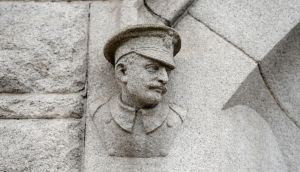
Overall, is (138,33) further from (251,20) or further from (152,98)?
(251,20)

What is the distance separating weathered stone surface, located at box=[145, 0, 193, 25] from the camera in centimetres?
196

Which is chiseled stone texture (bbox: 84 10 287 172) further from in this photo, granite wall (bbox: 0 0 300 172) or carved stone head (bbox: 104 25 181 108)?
carved stone head (bbox: 104 25 181 108)

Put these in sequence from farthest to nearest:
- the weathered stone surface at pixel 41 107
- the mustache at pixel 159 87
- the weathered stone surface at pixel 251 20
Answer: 1. the weathered stone surface at pixel 251 20
2. the weathered stone surface at pixel 41 107
3. the mustache at pixel 159 87

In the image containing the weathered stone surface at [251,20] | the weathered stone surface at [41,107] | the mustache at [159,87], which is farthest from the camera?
the weathered stone surface at [251,20]

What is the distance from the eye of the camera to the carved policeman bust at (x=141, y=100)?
1730mm

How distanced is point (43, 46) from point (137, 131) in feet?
1.71

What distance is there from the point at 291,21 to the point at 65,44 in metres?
0.90

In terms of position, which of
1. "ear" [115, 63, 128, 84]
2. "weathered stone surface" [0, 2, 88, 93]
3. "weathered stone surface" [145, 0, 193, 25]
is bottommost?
"weathered stone surface" [0, 2, 88, 93]

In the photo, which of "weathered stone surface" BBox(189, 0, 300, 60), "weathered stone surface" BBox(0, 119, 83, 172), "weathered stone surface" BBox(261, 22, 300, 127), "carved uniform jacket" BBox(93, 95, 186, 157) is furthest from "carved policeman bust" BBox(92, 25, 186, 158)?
"weathered stone surface" BBox(261, 22, 300, 127)

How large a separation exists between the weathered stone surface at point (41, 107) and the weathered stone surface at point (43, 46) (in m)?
0.04

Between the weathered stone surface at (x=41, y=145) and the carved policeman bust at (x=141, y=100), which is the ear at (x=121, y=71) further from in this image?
the weathered stone surface at (x=41, y=145)

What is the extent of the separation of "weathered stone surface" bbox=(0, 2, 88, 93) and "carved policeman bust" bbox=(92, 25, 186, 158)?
0.18 meters

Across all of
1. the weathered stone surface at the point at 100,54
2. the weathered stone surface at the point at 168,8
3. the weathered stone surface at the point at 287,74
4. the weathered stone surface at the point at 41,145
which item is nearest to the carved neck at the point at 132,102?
the weathered stone surface at the point at 100,54

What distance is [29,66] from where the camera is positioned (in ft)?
6.36
